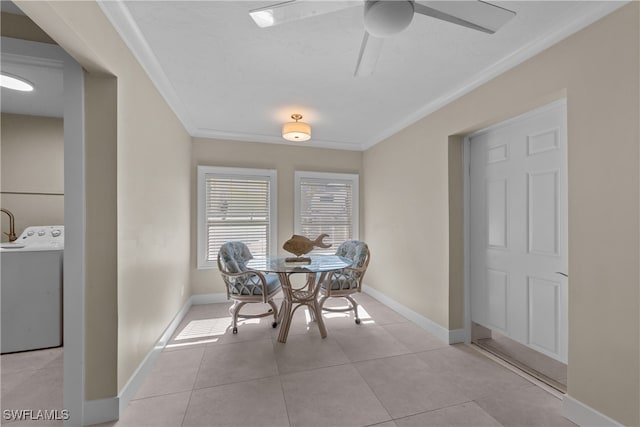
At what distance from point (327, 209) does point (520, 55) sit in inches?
126

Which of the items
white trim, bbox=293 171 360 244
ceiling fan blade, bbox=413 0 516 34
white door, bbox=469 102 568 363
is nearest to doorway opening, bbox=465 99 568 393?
Result: white door, bbox=469 102 568 363

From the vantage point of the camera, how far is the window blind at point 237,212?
4.06 m

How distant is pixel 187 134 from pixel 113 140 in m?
2.23

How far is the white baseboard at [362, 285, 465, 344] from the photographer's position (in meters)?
2.74

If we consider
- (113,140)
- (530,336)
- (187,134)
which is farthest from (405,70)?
(187,134)

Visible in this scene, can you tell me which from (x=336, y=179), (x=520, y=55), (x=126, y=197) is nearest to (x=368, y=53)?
(x=520, y=55)

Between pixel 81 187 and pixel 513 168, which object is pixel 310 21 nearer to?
pixel 81 187

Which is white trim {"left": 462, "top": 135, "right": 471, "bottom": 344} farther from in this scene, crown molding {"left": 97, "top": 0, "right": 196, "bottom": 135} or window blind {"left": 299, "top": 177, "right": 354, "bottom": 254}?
crown molding {"left": 97, "top": 0, "right": 196, "bottom": 135}

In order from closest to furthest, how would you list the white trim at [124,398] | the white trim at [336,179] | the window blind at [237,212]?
the white trim at [124,398]
the window blind at [237,212]
the white trim at [336,179]

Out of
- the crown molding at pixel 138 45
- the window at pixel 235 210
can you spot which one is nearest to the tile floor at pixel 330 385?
the window at pixel 235 210

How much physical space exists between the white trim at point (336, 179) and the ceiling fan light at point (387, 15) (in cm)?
312

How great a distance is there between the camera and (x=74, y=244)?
5.21ft

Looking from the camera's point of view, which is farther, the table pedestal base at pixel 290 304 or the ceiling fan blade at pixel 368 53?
the table pedestal base at pixel 290 304

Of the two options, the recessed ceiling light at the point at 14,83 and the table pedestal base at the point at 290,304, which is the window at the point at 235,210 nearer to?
the table pedestal base at the point at 290,304
